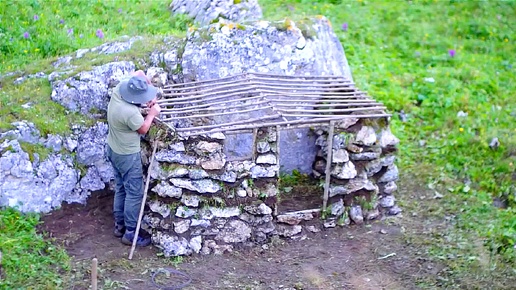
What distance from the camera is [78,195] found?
7.27m

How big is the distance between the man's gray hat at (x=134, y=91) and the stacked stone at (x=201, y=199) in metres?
0.59

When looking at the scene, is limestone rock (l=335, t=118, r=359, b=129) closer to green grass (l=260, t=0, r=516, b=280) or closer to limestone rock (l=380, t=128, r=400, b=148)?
limestone rock (l=380, t=128, r=400, b=148)

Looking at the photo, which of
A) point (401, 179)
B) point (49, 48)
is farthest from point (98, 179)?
point (401, 179)

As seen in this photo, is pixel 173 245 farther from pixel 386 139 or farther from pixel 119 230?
pixel 386 139

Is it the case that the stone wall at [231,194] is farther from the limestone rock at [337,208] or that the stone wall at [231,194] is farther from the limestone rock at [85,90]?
the limestone rock at [85,90]

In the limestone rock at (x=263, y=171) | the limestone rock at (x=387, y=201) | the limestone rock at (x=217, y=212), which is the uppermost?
the limestone rock at (x=263, y=171)

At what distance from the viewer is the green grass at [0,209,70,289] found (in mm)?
5949

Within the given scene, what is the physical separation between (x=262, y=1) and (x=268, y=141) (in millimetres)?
6138

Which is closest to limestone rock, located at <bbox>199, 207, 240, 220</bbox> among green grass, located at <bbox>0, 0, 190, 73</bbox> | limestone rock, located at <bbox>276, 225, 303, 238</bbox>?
limestone rock, located at <bbox>276, 225, 303, 238</bbox>

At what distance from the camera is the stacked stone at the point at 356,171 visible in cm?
759

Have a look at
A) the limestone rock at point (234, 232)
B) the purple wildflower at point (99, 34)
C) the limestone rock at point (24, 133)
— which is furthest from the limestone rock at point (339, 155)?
the purple wildflower at point (99, 34)

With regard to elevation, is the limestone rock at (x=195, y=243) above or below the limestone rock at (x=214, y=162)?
below

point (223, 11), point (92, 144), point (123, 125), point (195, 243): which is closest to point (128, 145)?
point (123, 125)

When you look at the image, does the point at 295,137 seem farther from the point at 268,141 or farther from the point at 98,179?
the point at 98,179
